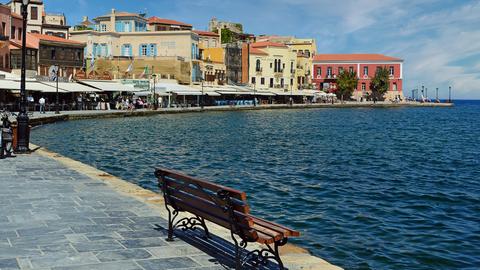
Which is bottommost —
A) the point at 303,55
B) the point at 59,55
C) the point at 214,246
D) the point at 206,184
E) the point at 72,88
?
the point at 214,246

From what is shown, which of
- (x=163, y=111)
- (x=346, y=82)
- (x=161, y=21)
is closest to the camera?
(x=163, y=111)

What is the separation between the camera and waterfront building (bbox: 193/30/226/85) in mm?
81250

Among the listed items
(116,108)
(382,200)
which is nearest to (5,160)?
(382,200)

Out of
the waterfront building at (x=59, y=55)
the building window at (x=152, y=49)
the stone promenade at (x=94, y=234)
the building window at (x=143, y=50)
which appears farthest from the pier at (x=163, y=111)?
the stone promenade at (x=94, y=234)

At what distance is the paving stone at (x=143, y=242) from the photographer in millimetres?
6841

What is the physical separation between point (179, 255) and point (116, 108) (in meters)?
55.2

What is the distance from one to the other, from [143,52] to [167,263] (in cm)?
7392

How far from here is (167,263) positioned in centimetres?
613

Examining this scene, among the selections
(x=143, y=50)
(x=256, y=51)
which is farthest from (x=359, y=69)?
(x=143, y=50)

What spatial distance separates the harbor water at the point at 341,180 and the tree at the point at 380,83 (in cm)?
7505

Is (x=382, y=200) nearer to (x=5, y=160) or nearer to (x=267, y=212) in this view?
(x=267, y=212)

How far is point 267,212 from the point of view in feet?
39.5

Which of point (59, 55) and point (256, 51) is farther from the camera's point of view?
point (256, 51)

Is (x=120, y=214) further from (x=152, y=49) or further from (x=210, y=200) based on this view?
(x=152, y=49)
